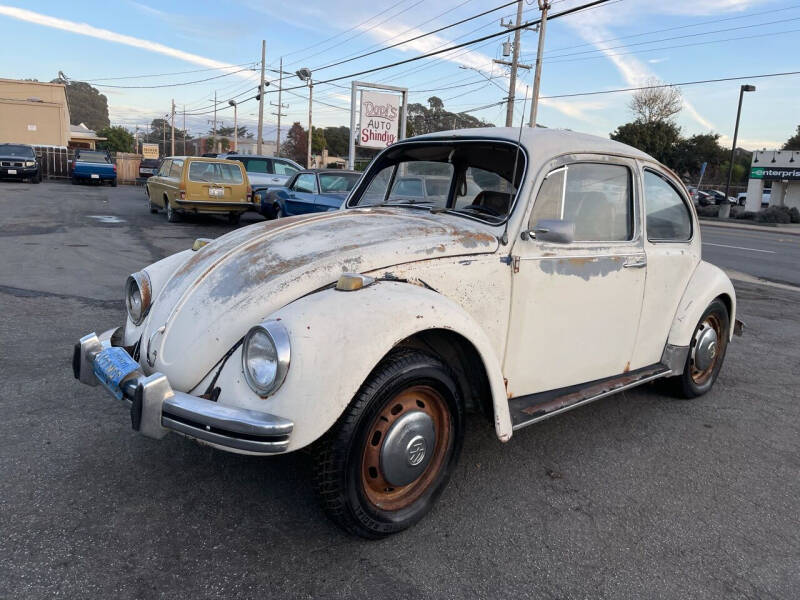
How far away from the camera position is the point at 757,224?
95.7 ft

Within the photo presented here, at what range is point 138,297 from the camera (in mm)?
3172

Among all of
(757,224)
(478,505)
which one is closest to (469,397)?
(478,505)

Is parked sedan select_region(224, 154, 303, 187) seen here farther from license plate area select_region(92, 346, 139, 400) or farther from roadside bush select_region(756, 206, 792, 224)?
roadside bush select_region(756, 206, 792, 224)

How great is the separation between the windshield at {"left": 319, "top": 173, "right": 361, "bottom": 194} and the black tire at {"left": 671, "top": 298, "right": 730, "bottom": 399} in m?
8.66

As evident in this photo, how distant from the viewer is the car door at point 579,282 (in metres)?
3.11

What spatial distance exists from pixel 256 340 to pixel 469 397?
3.65 feet

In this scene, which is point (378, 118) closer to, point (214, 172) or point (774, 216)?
point (214, 172)

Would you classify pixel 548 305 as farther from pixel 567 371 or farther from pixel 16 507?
pixel 16 507

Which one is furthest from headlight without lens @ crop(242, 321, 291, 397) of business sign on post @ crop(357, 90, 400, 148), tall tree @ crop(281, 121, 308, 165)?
tall tree @ crop(281, 121, 308, 165)

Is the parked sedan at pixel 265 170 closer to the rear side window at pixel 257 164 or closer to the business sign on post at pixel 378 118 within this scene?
the rear side window at pixel 257 164

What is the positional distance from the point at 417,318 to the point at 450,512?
1.00m

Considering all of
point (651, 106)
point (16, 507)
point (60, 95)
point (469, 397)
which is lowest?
point (16, 507)

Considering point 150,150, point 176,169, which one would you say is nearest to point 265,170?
point 176,169

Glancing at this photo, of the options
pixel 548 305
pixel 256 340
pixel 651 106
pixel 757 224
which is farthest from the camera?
pixel 651 106
